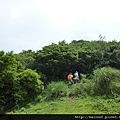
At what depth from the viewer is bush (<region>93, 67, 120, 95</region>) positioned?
43.5 feet

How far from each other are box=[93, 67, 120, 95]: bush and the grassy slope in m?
0.71

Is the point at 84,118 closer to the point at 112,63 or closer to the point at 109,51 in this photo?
the point at 112,63

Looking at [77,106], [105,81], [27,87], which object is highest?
[105,81]

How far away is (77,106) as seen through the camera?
40.0ft

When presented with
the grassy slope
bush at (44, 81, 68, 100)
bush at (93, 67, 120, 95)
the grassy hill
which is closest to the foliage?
the grassy hill

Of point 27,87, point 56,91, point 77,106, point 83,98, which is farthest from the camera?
point 27,87

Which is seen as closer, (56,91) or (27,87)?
(56,91)

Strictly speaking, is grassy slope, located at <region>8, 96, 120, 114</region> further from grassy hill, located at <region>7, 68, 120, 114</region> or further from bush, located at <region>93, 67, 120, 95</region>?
bush, located at <region>93, 67, 120, 95</region>

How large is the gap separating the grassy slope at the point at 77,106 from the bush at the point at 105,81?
0.71m

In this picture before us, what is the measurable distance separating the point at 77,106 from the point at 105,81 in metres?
2.37

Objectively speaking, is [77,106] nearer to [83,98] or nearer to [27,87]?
[83,98]

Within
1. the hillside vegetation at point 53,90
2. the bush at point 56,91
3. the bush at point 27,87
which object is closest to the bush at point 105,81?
the hillside vegetation at point 53,90

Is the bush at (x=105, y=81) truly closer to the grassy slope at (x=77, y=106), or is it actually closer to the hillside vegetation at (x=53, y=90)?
the hillside vegetation at (x=53, y=90)

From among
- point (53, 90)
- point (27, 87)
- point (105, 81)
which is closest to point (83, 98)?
point (105, 81)
